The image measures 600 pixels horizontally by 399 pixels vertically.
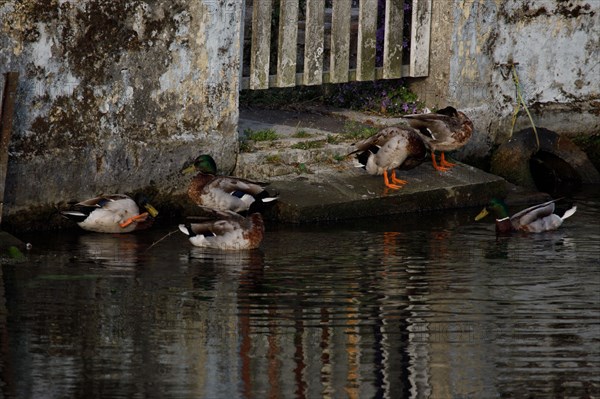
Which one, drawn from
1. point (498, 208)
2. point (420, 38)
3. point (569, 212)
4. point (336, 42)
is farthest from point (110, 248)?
point (420, 38)

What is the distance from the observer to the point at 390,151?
14578 mm

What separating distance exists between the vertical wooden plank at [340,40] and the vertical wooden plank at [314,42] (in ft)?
0.62

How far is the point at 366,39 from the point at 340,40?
0.35 meters

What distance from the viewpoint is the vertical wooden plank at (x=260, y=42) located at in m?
14.8

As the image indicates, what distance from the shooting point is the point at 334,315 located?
34.8 feet

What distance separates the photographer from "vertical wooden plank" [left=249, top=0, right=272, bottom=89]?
1480cm

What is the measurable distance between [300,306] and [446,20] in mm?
5905

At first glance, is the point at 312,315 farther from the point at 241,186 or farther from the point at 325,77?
the point at 325,77

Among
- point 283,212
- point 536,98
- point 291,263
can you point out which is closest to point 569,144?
point 536,98

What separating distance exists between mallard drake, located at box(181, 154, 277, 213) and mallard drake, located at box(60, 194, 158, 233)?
0.48 metres

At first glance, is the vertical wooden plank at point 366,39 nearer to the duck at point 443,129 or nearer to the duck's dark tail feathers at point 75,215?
the duck at point 443,129

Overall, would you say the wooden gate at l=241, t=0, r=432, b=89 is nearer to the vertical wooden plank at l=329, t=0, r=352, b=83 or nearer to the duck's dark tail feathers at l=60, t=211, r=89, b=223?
the vertical wooden plank at l=329, t=0, r=352, b=83

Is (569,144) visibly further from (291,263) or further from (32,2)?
(32,2)

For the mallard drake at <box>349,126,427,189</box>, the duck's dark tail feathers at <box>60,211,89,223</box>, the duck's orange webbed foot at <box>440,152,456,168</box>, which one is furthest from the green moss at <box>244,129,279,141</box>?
the duck's dark tail feathers at <box>60,211,89,223</box>
